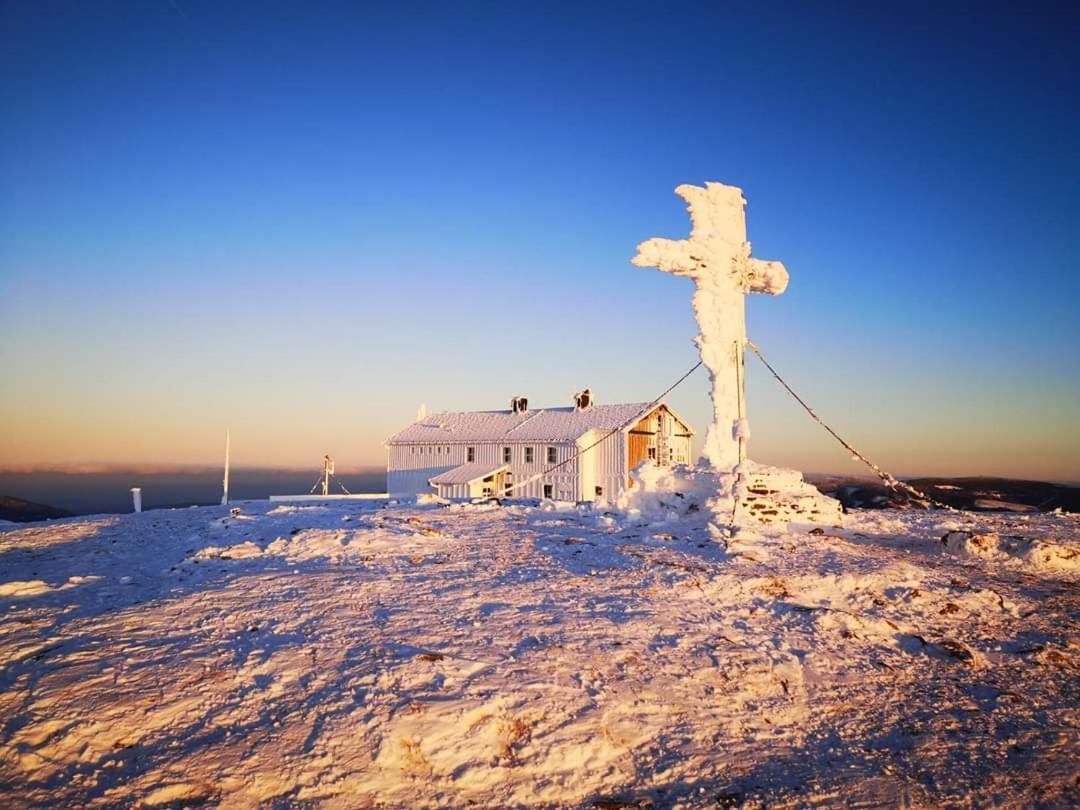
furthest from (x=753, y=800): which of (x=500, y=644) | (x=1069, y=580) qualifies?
(x=1069, y=580)

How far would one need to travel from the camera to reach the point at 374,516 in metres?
13.9

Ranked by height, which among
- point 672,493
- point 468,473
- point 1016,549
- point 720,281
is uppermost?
point 720,281

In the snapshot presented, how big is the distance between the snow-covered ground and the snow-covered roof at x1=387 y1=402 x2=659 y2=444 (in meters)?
26.3

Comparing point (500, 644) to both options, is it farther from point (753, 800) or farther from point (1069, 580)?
point (1069, 580)

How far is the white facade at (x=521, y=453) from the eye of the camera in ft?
120

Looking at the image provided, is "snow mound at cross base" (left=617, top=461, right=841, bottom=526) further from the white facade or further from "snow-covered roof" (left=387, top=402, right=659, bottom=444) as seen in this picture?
"snow-covered roof" (left=387, top=402, right=659, bottom=444)

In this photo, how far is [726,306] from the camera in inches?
591

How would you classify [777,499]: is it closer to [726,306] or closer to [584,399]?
[726,306]

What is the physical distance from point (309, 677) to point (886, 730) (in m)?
5.06

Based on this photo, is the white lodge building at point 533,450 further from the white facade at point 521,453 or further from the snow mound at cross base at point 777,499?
the snow mound at cross base at point 777,499

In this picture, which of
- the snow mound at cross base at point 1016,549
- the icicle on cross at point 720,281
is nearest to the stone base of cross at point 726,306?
the icicle on cross at point 720,281

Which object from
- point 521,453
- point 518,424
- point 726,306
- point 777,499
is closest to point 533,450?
point 521,453

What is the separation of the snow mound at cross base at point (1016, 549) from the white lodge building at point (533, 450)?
21086 millimetres

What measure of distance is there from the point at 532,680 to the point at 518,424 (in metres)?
33.6
